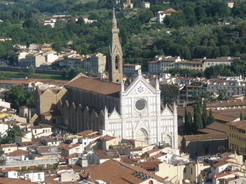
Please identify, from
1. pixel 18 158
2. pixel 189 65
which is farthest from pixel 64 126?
pixel 189 65

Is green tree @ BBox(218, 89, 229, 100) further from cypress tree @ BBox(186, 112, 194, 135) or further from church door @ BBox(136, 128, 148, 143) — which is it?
church door @ BBox(136, 128, 148, 143)

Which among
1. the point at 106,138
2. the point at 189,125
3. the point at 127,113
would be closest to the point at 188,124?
the point at 189,125

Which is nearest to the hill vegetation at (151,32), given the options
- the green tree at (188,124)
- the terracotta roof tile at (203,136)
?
the green tree at (188,124)

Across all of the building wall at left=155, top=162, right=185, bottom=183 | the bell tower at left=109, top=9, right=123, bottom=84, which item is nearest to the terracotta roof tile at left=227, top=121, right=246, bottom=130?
the building wall at left=155, top=162, right=185, bottom=183

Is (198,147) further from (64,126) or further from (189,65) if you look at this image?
(189,65)

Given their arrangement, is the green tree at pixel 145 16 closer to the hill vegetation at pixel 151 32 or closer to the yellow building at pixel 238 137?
the hill vegetation at pixel 151 32

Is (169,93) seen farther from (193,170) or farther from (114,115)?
(193,170)
